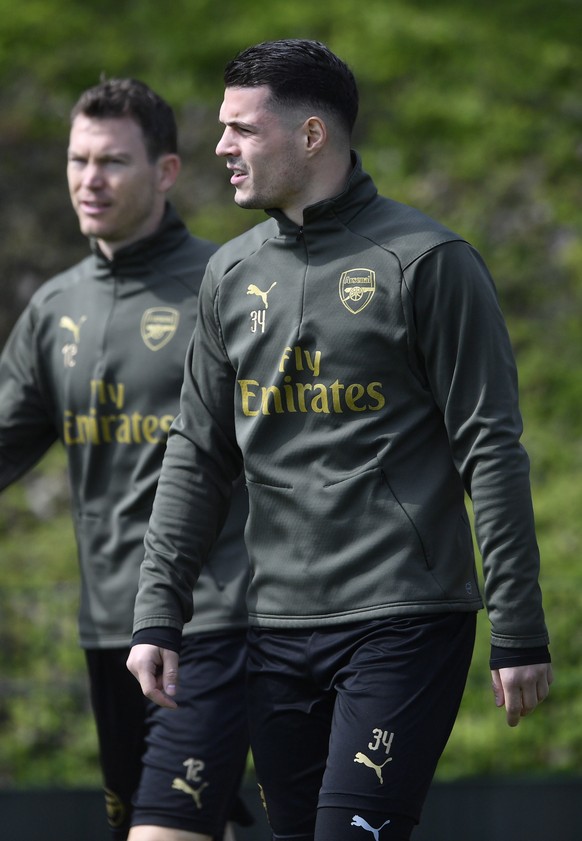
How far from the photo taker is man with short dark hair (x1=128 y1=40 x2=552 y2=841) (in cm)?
335

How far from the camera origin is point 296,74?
3.62 metres

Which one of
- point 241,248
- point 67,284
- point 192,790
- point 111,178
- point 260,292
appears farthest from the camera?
point 67,284

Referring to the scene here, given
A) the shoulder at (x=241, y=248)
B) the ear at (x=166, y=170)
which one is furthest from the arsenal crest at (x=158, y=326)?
the shoulder at (x=241, y=248)

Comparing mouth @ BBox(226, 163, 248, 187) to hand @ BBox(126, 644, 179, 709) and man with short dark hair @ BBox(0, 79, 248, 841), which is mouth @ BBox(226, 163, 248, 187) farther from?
hand @ BBox(126, 644, 179, 709)

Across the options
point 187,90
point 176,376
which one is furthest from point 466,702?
point 187,90

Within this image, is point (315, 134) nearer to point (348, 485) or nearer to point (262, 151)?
point (262, 151)

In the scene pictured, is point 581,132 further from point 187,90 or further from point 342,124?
point 342,124

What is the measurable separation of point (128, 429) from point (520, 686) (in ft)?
5.98

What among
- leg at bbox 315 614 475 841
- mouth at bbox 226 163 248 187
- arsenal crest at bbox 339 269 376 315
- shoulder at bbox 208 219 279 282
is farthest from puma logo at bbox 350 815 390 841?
mouth at bbox 226 163 248 187

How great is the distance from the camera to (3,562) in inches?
372

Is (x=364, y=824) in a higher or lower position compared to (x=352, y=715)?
lower

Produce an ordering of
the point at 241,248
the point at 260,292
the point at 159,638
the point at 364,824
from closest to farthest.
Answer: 1. the point at 364,824
2. the point at 159,638
3. the point at 260,292
4. the point at 241,248

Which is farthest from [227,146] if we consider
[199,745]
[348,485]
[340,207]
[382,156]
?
[382,156]

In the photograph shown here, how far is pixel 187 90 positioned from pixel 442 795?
6.71m
